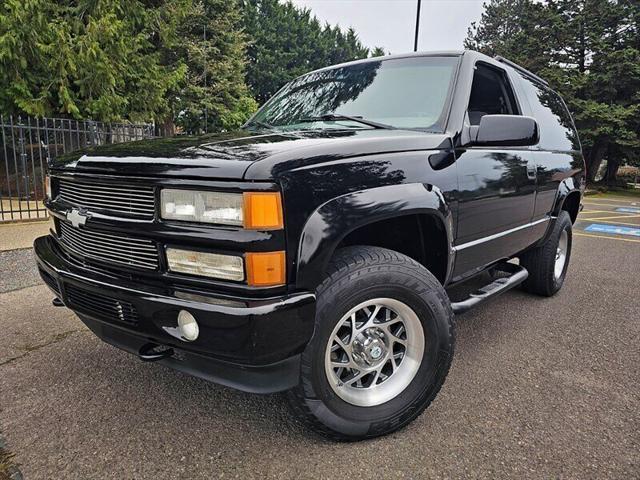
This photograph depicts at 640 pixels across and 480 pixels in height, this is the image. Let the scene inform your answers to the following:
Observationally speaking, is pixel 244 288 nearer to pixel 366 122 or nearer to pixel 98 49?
pixel 366 122

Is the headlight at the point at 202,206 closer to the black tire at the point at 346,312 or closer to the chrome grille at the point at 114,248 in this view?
the chrome grille at the point at 114,248

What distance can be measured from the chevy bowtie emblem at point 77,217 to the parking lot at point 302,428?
96 centimetres

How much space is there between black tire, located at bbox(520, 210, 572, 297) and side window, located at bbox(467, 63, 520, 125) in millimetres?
1303

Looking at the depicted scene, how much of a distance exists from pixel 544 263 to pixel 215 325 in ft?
11.1

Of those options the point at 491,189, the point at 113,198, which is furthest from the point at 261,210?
the point at 491,189

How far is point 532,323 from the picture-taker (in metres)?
3.59

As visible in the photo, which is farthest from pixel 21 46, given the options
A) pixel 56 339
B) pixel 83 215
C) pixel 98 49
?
pixel 83 215

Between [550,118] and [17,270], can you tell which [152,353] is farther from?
[17,270]

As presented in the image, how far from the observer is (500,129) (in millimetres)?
2521

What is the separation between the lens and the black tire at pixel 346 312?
1.87 meters

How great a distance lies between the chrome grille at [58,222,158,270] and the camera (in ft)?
6.12

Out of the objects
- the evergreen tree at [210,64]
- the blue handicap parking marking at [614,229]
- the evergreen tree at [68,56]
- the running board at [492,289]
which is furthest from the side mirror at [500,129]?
the evergreen tree at [210,64]

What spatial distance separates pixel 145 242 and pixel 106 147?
0.72 m

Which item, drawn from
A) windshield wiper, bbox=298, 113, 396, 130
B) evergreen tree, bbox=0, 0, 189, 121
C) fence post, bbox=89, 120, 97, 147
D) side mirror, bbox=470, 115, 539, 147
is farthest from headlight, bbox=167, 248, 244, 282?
evergreen tree, bbox=0, 0, 189, 121
